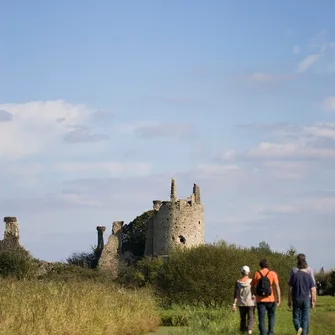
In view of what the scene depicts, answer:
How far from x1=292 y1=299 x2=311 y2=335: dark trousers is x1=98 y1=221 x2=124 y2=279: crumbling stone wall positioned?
173 feet

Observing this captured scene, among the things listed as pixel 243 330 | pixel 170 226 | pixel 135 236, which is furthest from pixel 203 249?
pixel 135 236

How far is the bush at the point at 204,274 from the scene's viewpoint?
37750 mm

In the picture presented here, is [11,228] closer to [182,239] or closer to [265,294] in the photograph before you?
[182,239]

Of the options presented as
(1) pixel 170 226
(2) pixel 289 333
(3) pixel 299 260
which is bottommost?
(2) pixel 289 333

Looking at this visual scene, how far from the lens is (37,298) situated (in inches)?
818

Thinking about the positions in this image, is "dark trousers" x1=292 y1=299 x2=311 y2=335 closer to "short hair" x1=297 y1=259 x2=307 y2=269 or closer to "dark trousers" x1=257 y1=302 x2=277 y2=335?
"dark trousers" x1=257 y1=302 x2=277 y2=335

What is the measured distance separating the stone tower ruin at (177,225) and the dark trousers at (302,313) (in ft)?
160

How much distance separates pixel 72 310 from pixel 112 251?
52450mm

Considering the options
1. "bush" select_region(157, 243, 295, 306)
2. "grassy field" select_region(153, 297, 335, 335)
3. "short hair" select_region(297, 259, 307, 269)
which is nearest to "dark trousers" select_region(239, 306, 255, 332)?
"grassy field" select_region(153, 297, 335, 335)

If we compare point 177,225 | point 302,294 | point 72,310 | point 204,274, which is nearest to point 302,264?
point 302,294

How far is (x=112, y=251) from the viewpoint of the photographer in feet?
242

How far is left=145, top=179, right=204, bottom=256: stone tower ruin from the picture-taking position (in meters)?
69.1

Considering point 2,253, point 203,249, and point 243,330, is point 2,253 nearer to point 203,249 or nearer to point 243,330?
point 203,249

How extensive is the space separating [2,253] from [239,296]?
37.0 m
